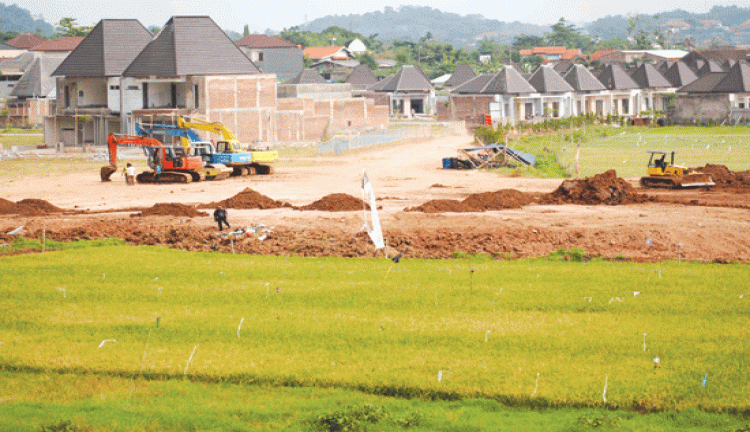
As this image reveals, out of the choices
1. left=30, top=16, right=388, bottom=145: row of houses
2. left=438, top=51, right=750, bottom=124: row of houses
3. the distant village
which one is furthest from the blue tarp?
left=438, top=51, right=750, bottom=124: row of houses

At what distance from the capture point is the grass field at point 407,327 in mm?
12984

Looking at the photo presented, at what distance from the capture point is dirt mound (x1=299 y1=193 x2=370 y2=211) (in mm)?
32562

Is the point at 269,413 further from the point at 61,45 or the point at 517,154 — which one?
the point at 61,45

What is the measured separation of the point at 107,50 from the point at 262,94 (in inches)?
553

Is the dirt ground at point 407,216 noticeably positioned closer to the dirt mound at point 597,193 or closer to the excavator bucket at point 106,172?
the dirt mound at point 597,193

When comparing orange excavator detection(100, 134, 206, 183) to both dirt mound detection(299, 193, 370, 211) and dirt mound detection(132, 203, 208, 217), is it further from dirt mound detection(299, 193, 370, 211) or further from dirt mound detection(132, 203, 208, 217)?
dirt mound detection(299, 193, 370, 211)

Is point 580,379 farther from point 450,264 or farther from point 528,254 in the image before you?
point 528,254

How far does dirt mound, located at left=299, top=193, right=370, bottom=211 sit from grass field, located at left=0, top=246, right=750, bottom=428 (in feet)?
34.3

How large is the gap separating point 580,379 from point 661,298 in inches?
221

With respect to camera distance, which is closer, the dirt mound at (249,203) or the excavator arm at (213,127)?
the dirt mound at (249,203)

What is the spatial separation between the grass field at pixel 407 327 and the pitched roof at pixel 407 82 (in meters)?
95.6

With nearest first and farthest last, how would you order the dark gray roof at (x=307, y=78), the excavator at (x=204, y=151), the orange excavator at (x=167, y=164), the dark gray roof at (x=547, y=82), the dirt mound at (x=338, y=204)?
the dirt mound at (x=338, y=204), the orange excavator at (x=167, y=164), the excavator at (x=204, y=151), the dark gray roof at (x=547, y=82), the dark gray roof at (x=307, y=78)

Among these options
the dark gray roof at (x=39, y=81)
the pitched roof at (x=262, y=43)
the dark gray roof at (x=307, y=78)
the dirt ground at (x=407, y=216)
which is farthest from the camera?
the pitched roof at (x=262, y=43)

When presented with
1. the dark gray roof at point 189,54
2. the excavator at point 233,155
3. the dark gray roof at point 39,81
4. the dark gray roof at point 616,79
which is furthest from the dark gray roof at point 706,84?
the dark gray roof at point 39,81
